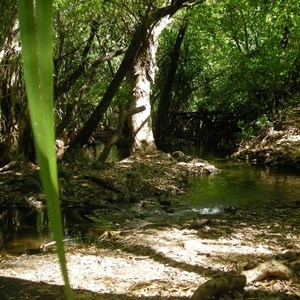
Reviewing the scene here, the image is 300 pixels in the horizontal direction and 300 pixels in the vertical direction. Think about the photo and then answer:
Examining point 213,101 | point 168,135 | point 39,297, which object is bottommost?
point 39,297

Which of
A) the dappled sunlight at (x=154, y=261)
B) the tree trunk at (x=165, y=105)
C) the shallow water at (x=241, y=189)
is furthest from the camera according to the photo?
the tree trunk at (x=165, y=105)

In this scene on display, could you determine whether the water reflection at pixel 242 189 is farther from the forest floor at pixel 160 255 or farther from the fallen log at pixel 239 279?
the fallen log at pixel 239 279

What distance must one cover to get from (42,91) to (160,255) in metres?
4.06

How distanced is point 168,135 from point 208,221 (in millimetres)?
12684

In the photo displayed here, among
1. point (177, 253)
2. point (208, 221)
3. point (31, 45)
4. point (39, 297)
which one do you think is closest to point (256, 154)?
point (208, 221)

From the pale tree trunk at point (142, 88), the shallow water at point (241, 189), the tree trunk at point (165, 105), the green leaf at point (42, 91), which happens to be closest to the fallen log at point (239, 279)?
the green leaf at point (42, 91)

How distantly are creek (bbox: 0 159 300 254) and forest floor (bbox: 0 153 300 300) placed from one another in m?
0.10

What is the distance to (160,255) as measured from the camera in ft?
13.8

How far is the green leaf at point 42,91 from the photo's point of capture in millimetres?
287

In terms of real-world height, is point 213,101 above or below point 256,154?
above

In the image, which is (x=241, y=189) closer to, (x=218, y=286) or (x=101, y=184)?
(x=101, y=184)

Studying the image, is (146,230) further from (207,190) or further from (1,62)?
(1,62)

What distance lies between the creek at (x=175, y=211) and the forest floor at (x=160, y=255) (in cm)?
10

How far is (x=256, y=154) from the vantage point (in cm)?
1285
